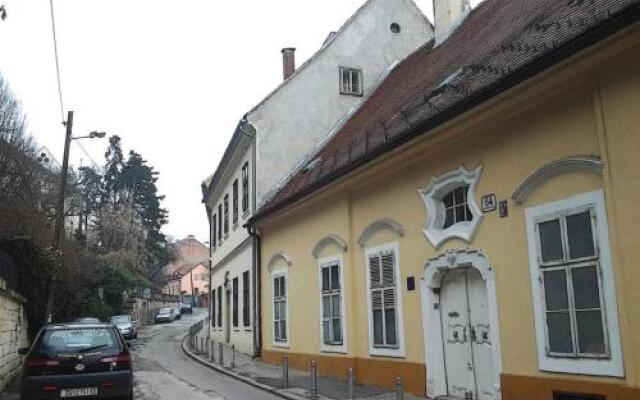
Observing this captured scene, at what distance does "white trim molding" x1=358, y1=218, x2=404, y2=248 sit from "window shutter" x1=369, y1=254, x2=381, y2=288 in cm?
50

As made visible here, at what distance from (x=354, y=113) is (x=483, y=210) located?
448 inches

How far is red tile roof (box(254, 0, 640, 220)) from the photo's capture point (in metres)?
7.98

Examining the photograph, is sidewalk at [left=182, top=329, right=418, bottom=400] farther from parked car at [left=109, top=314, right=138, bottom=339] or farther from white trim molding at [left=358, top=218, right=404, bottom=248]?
parked car at [left=109, top=314, right=138, bottom=339]

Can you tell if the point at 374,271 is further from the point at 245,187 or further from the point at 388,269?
the point at 245,187

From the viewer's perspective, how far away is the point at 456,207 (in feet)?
35.9

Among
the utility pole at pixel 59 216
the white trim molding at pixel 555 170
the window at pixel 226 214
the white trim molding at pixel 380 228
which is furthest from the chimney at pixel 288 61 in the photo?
the white trim molding at pixel 555 170

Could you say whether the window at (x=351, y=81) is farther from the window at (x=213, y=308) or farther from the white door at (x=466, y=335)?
the window at (x=213, y=308)

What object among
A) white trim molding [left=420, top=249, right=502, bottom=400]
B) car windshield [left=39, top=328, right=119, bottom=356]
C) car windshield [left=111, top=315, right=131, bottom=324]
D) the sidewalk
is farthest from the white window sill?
car windshield [left=111, top=315, right=131, bottom=324]

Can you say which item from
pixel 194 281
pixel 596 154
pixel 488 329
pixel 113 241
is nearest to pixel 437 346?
pixel 488 329

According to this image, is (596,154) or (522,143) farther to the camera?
(522,143)

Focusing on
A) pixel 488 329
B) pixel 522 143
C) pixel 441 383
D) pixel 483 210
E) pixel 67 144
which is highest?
pixel 67 144

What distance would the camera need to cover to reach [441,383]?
10.9 metres

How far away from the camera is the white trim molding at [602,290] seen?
25.1 feet

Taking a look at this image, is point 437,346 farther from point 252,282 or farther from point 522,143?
point 252,282
